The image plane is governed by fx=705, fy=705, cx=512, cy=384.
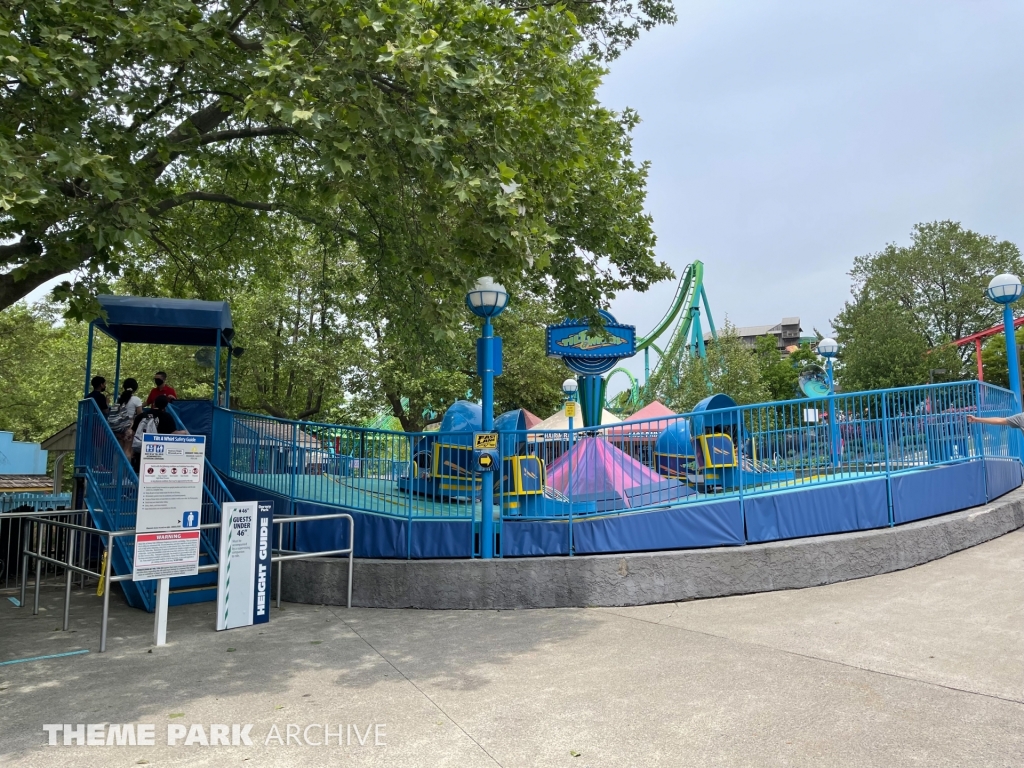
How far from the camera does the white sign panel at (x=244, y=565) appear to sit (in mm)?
7422

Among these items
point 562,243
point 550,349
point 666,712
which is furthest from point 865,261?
point 666,712

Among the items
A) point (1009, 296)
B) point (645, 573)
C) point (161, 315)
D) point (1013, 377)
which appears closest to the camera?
point (645, 573)

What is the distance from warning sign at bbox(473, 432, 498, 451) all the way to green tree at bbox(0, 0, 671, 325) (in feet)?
4.39

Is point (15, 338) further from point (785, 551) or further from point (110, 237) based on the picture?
point (785, 551)

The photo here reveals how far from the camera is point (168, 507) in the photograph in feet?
22.9

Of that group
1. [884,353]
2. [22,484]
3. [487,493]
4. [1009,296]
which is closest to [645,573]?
[487,493]

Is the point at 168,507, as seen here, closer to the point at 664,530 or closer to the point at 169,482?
the point at 169,482

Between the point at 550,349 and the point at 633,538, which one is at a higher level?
the point at 550,349

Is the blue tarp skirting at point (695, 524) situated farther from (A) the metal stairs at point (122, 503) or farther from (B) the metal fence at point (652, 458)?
(A) the metal stairs at point (122, 503)

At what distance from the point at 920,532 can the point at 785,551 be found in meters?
1.83

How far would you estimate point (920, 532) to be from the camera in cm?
828

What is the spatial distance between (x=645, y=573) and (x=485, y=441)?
2330 mm

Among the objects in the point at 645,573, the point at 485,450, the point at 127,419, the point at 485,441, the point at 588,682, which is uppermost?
the point at 127,419

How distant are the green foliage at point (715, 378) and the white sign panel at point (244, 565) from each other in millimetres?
31969
